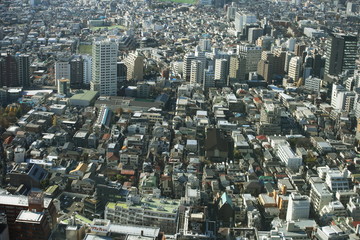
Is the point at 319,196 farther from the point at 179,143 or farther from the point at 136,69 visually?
the point at 136,69

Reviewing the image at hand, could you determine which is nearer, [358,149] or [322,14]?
[358,149]

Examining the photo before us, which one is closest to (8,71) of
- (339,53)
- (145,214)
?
(145,214)

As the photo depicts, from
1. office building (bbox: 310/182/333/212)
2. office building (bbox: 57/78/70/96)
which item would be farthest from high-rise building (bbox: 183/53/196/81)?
office building (bbox: 310/182/333/212)

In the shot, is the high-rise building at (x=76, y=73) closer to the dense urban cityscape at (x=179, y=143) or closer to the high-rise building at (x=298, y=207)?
the dense urban cityscape at (x=179, y=143)

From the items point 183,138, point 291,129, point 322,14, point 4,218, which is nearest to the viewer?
point 4,218

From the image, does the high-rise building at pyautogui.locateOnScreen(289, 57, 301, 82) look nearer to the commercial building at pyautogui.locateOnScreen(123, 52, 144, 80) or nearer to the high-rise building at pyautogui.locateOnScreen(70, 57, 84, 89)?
the commercial building at pyautogui.locateOnScreen(123, 52, 144, 80)

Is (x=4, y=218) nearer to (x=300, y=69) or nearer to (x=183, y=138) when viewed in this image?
(x=183, y=138)

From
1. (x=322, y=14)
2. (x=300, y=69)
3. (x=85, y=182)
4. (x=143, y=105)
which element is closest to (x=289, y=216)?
(x=85, y=182)

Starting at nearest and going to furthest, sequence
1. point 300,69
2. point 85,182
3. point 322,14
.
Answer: point 85,182
point 300,69
point 322,14
